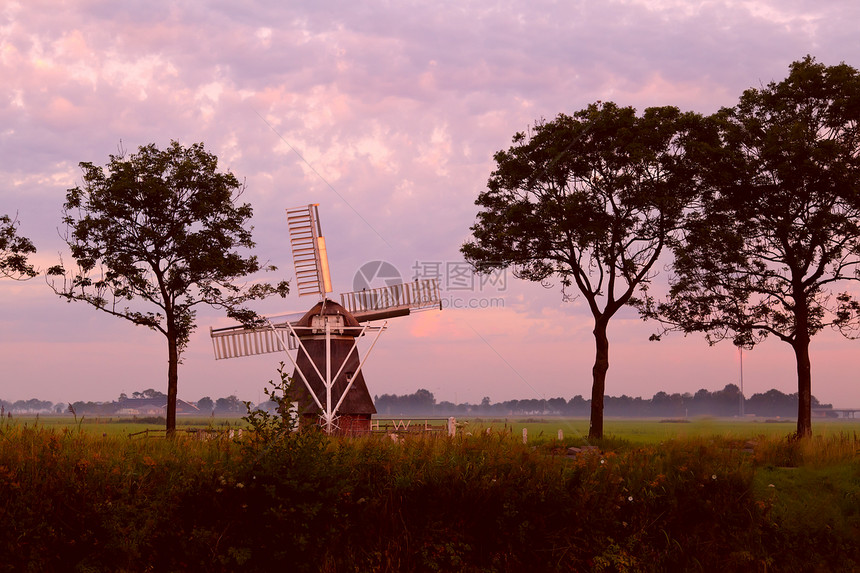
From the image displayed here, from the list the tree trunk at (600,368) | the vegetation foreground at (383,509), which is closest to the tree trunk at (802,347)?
the tree trunk at (600,368)

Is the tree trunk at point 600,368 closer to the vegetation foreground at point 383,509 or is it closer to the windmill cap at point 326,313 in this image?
the windmill cap at point 326,313

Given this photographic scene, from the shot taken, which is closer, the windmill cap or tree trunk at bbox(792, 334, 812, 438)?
tree trunk at bbox(792, 334, 812, 438)

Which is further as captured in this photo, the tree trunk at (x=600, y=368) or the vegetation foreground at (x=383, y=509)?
the tree trunk at (x=600, y=368)

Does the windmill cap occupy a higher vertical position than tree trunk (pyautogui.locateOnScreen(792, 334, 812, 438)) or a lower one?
higher

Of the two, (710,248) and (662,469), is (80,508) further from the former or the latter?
(710,248)

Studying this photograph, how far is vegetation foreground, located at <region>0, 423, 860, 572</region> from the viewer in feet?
36.1

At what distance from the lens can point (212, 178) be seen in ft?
96.9

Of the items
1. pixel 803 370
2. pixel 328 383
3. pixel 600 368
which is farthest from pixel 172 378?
pixel 803 370

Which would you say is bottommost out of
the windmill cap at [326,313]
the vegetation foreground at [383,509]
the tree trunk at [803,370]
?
the vegetation foreground at [383,509]

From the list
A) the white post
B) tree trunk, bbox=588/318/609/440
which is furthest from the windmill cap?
tree trunk, bbox=588/318/609/440

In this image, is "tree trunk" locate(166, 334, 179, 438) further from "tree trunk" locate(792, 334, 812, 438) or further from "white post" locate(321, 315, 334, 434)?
"tree trunk" locate(792, 334, 812, 438)

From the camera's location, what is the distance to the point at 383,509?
11961 millimetres

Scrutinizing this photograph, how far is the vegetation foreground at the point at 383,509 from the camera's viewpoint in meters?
11.0

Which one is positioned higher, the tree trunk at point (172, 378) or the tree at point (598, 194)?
the tree at point (598, 194)
